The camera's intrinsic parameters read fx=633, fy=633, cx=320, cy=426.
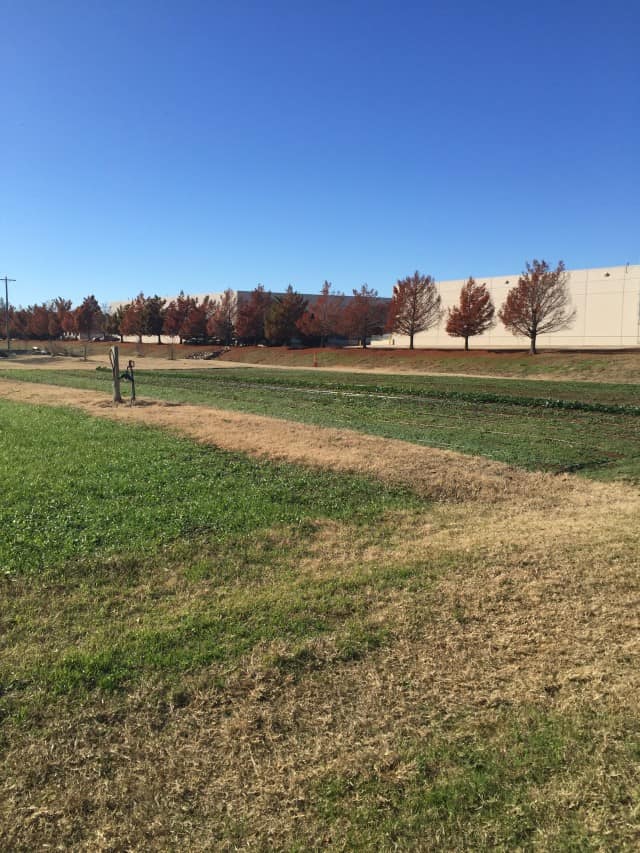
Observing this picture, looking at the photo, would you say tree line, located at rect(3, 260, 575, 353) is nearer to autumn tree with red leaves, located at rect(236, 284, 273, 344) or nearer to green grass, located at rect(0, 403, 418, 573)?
autumn tree with red leaves, located at rect(236, 284, 273, 344)

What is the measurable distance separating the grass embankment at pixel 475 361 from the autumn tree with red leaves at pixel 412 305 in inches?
117

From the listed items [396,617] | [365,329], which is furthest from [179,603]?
[365,329]

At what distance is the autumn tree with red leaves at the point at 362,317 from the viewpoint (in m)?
56.4

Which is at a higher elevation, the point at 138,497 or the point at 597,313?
the point at 597,313

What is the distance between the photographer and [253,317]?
65625 mm

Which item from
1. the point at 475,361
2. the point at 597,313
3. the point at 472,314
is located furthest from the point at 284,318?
the point at 597,313

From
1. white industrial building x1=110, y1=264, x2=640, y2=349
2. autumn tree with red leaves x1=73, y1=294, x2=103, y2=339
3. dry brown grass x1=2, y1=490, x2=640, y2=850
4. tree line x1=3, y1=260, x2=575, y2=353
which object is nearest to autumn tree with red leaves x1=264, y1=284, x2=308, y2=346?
tree line x1=3, y1=260, x2=575, y2=353

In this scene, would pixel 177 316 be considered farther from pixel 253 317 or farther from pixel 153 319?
pixel 253 317

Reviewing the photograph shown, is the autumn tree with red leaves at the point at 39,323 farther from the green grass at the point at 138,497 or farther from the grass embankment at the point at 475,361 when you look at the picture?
the green grass at the point at 138,497

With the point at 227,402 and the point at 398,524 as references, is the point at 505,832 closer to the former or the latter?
the point at 398,524

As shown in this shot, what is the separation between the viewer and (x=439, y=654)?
448 cm

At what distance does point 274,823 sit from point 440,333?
57.1 m

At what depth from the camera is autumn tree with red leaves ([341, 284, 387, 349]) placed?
5641 cm

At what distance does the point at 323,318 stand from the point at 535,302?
23200 mm
